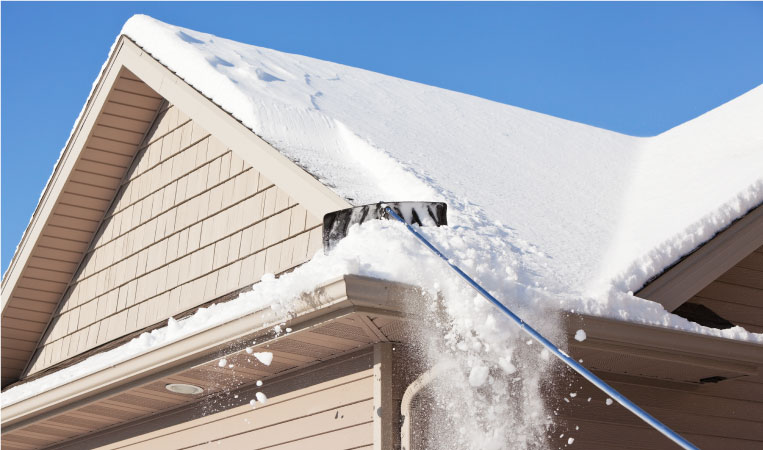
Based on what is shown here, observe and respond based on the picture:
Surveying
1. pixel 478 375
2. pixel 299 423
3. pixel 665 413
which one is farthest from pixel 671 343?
pixel 299 423

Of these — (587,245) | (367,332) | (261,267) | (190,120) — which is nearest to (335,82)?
(190,120)

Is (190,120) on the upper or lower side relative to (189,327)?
upper

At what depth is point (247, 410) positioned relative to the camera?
533cm

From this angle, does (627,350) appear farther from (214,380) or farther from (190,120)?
(190,120)

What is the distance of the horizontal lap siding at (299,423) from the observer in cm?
456

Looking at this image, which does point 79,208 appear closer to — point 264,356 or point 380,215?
point 264,356

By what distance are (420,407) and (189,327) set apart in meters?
1.33

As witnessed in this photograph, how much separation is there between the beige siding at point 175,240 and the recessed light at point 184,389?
0.77 metres

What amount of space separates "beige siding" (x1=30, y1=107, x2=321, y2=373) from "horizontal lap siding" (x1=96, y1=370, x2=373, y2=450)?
2.81 feet

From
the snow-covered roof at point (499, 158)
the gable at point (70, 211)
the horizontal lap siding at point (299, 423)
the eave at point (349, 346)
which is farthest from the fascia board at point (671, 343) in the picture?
the gable at point (70, 211)

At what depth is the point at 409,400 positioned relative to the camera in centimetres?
432

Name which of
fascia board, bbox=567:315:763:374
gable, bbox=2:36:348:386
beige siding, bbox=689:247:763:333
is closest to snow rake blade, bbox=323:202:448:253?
fascia board, bbox=567:315:763:374

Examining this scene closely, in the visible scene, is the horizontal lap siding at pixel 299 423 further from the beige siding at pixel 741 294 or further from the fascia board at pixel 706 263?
the beige siding at pixel 741 294

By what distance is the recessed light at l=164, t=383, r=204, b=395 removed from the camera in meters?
5.27
